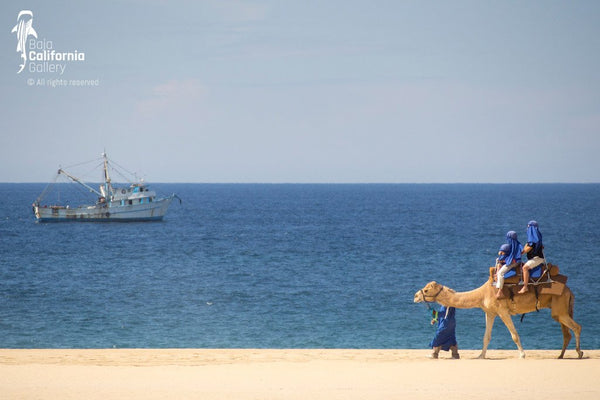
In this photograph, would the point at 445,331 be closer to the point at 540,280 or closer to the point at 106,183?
the point at 540,280

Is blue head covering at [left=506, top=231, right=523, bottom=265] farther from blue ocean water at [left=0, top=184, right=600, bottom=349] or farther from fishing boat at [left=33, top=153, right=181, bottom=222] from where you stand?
fishing boat at [left=33, top=153, right=181, bottom=222]

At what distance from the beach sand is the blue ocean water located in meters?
11.7

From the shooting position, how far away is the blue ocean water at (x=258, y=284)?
1235 inches

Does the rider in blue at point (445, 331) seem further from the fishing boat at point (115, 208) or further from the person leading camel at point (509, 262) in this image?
the fishing boat at point (115, 208)

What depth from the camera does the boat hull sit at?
10294 cm

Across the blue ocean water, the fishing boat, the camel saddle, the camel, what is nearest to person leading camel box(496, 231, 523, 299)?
the camel saddle

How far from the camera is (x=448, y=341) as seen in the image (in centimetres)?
1753

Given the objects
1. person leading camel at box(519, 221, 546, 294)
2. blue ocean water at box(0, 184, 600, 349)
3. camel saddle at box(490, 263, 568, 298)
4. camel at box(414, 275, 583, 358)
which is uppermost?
person leading camel at box(519, 221, 546, 294)

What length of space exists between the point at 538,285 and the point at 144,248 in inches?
2468

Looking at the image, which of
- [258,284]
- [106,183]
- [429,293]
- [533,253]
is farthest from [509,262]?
[106,183]

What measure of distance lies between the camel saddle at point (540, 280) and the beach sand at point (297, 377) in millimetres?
1759

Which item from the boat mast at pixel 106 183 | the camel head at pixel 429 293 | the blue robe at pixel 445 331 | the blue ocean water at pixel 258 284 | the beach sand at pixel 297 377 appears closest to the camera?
the beach sand at pixel 297 377

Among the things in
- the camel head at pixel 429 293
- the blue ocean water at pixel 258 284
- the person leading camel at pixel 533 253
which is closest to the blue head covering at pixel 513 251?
the person leading camel at pixel 533 253

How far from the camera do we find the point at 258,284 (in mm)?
47031
